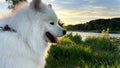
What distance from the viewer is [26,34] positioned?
6.20 m

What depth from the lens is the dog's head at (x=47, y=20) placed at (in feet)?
20.7

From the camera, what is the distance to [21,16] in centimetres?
623

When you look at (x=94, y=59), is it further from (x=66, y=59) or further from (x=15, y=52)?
(x=15, y=52)

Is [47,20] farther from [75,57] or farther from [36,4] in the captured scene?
[75,57]

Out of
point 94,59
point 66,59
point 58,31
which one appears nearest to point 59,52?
point 66,59

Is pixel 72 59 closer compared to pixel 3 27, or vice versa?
pixel 3 27

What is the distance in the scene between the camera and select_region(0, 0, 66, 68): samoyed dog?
19.9ft

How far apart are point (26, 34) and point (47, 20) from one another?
1.68 feet

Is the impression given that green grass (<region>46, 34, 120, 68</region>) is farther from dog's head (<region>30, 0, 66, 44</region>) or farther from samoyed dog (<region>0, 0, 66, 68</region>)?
samoyed dog (<region>0, 0, 66, 68</region>)

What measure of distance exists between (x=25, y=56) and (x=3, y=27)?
65cm

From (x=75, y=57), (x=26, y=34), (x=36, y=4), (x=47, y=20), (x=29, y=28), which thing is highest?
(x=36, y=4)

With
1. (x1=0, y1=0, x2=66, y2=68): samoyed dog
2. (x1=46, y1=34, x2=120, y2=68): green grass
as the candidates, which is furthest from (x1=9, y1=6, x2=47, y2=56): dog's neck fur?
(x1=46, y1=34, x2=120, y2=68): green grass

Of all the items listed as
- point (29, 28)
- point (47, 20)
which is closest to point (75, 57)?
point (47, 20)

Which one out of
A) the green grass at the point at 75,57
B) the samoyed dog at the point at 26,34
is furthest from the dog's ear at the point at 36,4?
the green grass at the point at 75,57
